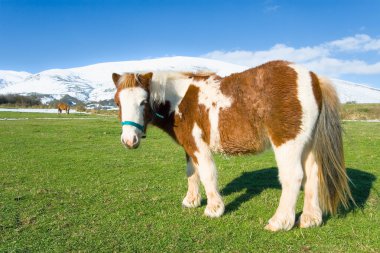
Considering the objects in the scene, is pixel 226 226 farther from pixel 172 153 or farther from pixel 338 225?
pixel 172 153

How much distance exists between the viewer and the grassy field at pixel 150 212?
4406 millimetres

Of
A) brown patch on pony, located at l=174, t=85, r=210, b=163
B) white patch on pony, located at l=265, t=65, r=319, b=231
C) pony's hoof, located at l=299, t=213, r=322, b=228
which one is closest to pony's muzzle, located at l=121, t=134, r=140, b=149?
brown patch on pony, located at l=174, t=85, r=210, b=163

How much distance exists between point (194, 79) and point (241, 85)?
1.02 metres

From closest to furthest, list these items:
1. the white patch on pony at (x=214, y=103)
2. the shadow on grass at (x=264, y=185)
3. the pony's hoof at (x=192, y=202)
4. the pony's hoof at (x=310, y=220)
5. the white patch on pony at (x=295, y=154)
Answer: the white patch on pony at (x=295, y=154) < the pony's hoof at (x=310, y=220) < the white patch on pony at (x=214, y=103) < the pony's hoof at (x=192, y=202) < the shadow on grass at (x=264, y=185)

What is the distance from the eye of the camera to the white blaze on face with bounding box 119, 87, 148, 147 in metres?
4.92

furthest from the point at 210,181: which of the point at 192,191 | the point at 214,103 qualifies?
the point at 214,103

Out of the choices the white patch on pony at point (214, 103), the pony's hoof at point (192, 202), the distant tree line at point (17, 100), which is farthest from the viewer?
the distant tree line at point (17, 100)

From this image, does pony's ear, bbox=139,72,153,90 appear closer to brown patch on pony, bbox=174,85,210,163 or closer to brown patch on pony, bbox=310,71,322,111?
brown patch on pony, bbox=174,85,210,163

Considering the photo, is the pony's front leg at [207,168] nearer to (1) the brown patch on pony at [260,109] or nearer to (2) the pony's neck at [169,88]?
(1) the brown patch on pony at [260,109]

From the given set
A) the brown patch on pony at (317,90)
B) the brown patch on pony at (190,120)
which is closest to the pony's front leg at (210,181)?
the brown patch on pony at (190,120)

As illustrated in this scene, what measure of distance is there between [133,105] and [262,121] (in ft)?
6.63

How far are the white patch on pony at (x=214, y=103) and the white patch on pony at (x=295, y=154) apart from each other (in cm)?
96

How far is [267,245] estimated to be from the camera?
4406mm

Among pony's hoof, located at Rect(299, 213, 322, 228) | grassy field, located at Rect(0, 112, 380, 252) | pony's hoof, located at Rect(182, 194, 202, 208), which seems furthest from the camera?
pony's hoof, located at Rect(182, 194, 202, 208)
